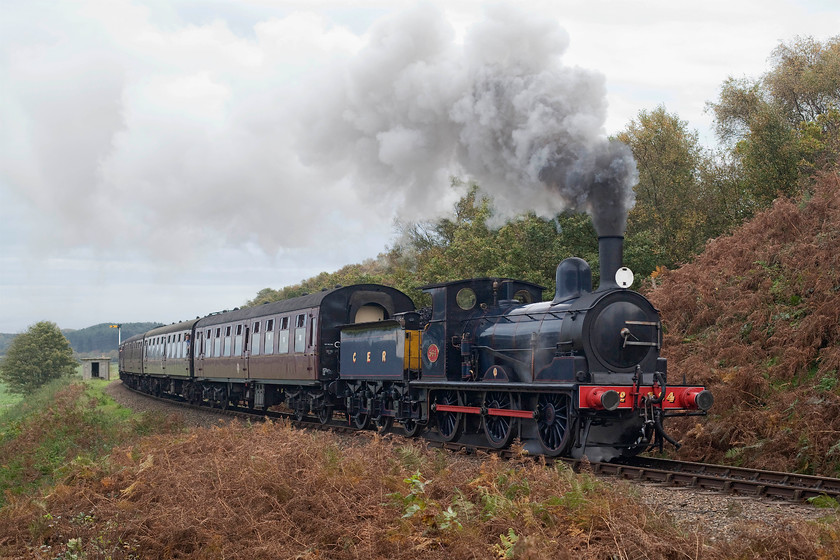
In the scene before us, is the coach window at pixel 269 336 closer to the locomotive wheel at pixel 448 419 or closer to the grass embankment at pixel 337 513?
the locomotive wheel at pixel 448 419

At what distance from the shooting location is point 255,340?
75.8ft

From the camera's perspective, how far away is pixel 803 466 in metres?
11.0

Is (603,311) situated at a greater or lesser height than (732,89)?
lesser

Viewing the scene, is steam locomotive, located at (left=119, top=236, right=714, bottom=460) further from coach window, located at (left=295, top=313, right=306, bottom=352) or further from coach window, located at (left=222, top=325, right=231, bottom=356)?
coach window, located at (left=222, top=325, right=231, bottom=356)

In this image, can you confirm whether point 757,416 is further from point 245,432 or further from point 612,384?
point 245,432

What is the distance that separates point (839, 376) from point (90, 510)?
446 inches

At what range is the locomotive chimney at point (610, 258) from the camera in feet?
38.0

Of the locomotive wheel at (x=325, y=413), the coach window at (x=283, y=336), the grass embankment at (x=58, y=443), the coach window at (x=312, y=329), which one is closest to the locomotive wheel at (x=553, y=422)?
the grass embankment at (x=58, y=443)

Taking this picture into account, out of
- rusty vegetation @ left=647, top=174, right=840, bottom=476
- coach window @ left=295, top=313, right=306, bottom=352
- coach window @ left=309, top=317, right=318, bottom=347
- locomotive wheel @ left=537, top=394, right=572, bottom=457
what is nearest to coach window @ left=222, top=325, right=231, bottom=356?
coach window @ left=295, top=313, right=306, bottom=352

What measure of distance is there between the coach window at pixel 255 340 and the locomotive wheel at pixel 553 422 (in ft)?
41.2

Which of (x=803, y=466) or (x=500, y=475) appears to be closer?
(x=500, y=475)

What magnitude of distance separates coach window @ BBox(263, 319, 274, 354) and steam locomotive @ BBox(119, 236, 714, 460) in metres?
0.03

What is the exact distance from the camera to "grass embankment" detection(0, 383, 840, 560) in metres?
6.34

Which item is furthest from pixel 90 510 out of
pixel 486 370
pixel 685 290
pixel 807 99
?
pixel 807 99
